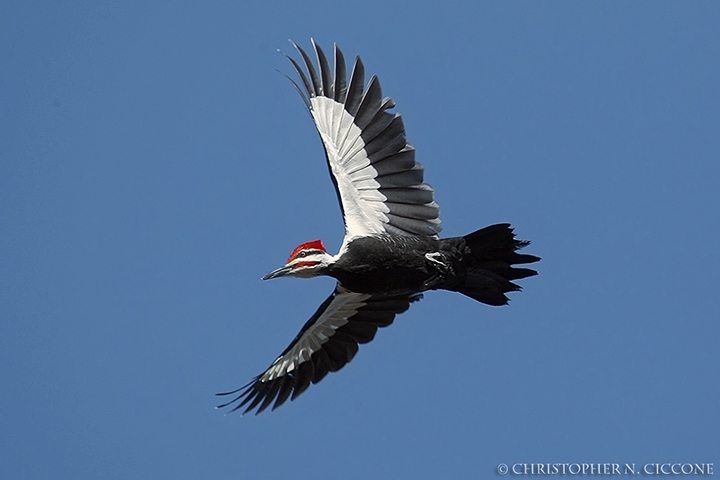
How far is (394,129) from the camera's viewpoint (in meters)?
10.1

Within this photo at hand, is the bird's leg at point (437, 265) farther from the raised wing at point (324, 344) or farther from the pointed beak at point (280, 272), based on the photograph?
the pointed beak at point (280, 272)

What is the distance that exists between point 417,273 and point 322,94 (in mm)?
1934

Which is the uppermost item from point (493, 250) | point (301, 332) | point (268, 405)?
point (493, 250)

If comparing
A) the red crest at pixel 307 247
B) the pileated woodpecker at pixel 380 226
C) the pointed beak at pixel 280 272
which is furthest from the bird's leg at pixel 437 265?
the pointed beak at pixel 280 272

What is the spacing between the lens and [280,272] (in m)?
9.82

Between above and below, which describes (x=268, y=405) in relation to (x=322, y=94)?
below

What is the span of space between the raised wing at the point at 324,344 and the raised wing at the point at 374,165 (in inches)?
33.3

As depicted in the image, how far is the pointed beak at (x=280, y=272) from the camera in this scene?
32.2 feet

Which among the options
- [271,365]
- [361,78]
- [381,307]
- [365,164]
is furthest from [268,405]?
[361,78]

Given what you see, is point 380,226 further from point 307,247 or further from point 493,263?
point 493,263

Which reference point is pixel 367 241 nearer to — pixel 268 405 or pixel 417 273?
pixel 417 273

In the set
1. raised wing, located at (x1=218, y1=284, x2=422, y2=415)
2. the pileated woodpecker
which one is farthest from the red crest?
raised wing, located at (x1=218, y1=284, x2=422, y2=415)

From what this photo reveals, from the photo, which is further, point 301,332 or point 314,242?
point 301,332

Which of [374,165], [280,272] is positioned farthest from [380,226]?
[280,272]
